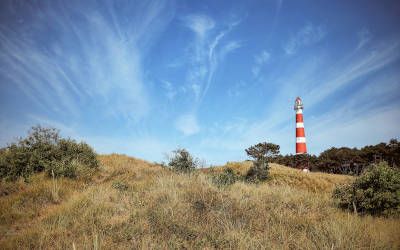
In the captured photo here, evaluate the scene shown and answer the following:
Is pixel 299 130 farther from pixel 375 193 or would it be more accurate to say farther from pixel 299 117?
pixel 375 193

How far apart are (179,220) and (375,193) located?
5437 mm

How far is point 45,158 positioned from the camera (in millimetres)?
12633

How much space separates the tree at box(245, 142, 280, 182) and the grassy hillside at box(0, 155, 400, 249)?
9142 mm

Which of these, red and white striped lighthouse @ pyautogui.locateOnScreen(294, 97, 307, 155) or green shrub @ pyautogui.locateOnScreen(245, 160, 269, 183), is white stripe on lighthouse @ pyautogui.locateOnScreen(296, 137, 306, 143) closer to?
red and white striped lighthouse @ pyautogui.locateOnScreen(294, 97, 307, 155)

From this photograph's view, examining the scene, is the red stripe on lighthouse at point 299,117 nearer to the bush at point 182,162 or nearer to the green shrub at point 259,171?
the green shrub at point 259,171

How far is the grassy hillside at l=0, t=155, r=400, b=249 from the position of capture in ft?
17.1

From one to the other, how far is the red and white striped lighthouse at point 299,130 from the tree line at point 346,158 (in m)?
0.94

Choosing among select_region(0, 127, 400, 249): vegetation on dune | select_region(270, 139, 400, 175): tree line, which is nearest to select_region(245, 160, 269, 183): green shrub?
select_region(0, 127, 400, 249): vegetation on dune

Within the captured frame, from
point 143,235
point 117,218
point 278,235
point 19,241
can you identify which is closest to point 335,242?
point 278,235

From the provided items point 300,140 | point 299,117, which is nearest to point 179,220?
point 300,140

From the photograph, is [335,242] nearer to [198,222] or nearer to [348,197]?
[198,222]

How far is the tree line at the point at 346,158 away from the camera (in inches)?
1119

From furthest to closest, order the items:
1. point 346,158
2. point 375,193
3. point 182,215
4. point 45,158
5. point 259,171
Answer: point 346,158 < point 259,171 < point 45,158 < point 375,193 < point 182,215

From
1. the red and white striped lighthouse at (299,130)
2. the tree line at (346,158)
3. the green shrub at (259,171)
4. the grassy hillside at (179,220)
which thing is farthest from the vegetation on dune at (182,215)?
the red and white striped lighthouse at (299,130)
